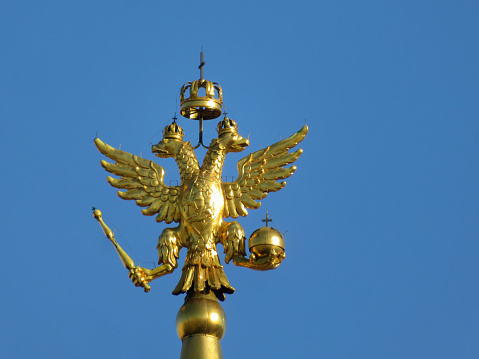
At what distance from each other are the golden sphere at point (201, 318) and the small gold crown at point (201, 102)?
3.48 metres

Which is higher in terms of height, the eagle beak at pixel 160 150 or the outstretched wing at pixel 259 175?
the eagle beak at pixel 160 150

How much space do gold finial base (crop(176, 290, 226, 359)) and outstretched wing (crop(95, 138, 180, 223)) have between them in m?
1.68

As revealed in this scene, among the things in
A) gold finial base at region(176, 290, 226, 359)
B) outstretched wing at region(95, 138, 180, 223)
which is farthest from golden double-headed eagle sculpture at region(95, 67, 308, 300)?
gold finial base at region(176, 290, 226, 359)

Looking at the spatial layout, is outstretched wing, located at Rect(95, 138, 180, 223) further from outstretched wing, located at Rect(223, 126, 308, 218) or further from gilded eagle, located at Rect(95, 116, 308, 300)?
outstretched wing, located at Rect(223, 126, 308, 218)

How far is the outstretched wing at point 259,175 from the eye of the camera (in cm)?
2838

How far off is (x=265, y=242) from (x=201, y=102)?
3.07m

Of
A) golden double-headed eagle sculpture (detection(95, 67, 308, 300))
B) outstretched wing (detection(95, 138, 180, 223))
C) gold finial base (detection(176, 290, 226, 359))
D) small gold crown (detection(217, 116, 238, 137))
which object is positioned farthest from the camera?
small gold crown (detection(217, 116, 238, 137))

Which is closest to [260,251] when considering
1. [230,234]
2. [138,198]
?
[230,234]

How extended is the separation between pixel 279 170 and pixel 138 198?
2.45 metres

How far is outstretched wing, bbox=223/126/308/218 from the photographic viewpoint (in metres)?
28.4

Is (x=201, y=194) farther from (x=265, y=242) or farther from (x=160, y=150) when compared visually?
(x=265, y=242)

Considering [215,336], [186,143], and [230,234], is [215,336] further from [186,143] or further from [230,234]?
[186,143]

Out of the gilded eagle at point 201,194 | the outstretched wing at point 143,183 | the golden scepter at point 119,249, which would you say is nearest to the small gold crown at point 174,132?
the gilded eagle at point 201,194

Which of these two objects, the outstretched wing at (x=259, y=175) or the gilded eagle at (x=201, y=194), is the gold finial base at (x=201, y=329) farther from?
the outstretched wing at (x=259, y=175)
